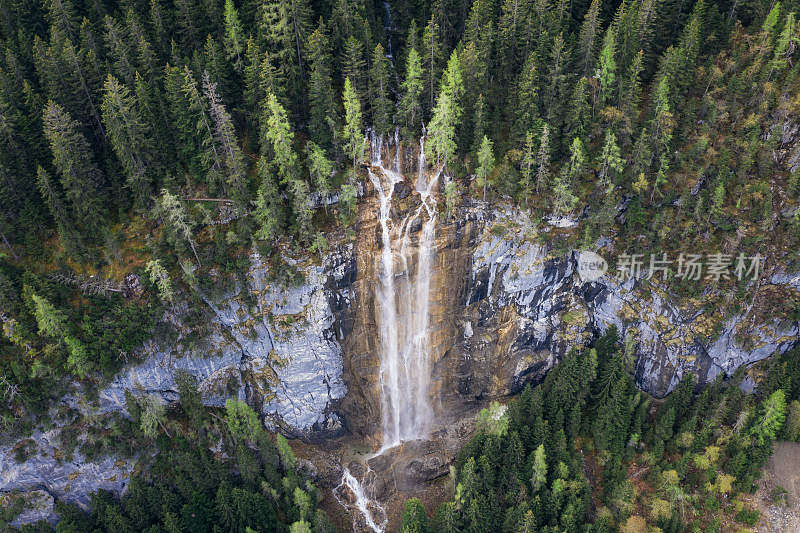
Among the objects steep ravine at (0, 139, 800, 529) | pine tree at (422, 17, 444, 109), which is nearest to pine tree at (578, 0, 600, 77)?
pine tree at (422, 17, 444, 109)

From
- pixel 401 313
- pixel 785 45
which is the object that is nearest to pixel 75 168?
pixel 401 313

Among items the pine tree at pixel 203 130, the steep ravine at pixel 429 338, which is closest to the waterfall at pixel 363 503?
the steep ravine at pixel 429 338

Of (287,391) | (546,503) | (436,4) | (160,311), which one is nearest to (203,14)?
(436,4)

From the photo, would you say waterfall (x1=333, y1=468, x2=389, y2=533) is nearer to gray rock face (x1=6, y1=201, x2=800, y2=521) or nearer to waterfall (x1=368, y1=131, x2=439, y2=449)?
gray rock face (x1=6, y1=201, x2=800, y2=521)

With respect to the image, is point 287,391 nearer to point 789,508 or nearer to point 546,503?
point 546,503

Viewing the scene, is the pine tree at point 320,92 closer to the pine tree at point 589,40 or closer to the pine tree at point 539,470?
the pine tree at point 589,40

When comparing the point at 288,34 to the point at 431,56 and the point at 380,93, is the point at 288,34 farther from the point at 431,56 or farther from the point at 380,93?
the point at 431,56
